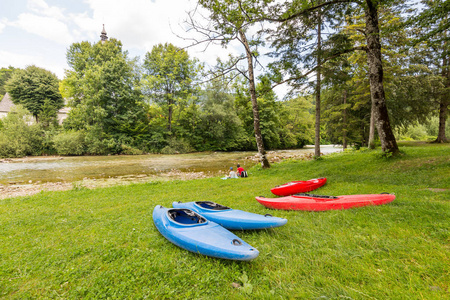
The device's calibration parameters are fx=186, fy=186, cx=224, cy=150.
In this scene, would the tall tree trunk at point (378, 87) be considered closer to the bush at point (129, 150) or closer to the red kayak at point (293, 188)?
the red kayak at point (293, 188)

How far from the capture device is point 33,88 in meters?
28.2

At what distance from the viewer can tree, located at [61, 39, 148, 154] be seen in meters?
24.0

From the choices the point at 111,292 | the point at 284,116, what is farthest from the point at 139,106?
the point at 111,292

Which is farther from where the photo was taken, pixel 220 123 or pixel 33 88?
pixel 220 123

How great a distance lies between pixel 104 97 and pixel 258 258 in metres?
29.0

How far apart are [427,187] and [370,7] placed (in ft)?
20.4

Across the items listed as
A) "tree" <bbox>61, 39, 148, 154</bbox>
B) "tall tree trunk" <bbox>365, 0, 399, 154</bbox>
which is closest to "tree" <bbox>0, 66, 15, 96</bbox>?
"tree" <bbox>61, 39, 148, 154</bbox>

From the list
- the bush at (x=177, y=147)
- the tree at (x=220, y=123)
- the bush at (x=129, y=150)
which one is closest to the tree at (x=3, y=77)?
the bush at (x=129, y=150)

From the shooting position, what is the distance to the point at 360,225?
2861 mm

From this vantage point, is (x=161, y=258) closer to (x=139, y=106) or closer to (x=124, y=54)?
(x=139, y=106)

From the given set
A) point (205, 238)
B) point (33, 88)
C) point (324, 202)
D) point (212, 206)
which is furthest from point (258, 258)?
point (33, 88)

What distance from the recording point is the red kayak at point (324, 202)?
141 inches

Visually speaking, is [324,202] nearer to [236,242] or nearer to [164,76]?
[236,242]

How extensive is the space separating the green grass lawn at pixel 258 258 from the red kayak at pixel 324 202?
0.17m
